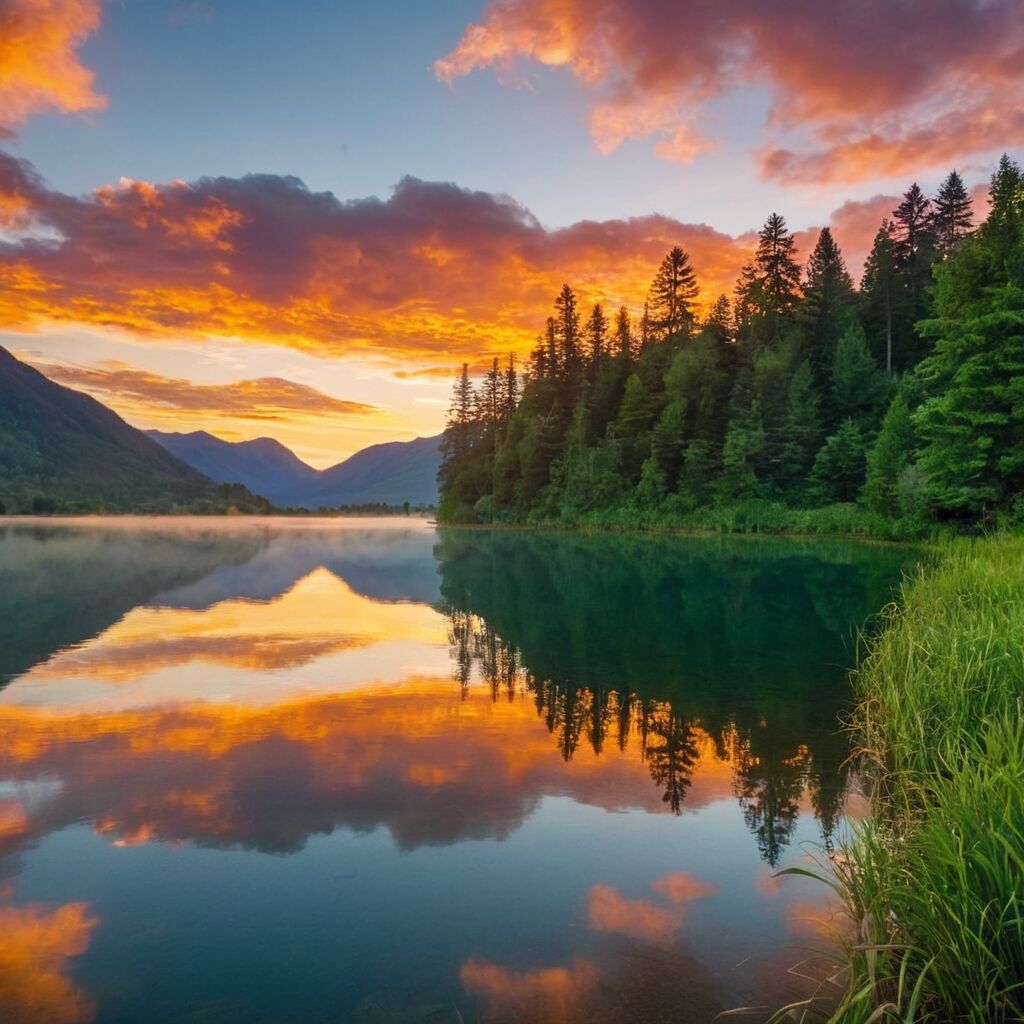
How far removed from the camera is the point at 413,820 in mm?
8039

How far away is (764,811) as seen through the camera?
8289mm

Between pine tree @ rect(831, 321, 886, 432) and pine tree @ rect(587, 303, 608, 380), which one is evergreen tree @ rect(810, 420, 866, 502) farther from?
pine tree @ rect(587, 303, 608, 380)

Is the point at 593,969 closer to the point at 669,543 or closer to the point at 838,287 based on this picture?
the point at 669,543

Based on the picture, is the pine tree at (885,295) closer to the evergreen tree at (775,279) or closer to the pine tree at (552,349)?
the evergreen tree at (775,279)

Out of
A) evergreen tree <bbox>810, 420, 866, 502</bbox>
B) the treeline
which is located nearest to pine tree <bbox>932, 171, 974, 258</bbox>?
the treeline

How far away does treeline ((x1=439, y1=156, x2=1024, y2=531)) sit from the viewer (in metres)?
36.9

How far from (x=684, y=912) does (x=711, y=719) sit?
5864mm

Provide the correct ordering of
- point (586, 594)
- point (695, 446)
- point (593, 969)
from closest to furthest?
point (593, 969) → point (586, 594) → point (695, 446)

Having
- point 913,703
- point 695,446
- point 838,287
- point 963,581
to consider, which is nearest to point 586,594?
point 963,581

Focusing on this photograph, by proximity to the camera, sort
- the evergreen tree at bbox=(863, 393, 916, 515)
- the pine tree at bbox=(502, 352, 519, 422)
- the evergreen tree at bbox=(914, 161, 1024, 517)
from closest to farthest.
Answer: the evergreen tree at bbox=(914, 161, 1024, 517) → the evergreen tree at bbox=(863, 393, 916, 515) → the pine tree at bbox=(502, 352, 519, 422)

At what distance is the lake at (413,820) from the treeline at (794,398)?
951 inches

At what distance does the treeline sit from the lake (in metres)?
24.2

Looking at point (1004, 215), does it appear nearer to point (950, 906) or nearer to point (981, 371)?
point (981, 371)

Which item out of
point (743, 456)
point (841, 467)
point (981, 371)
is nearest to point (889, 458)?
point (981, 371)
